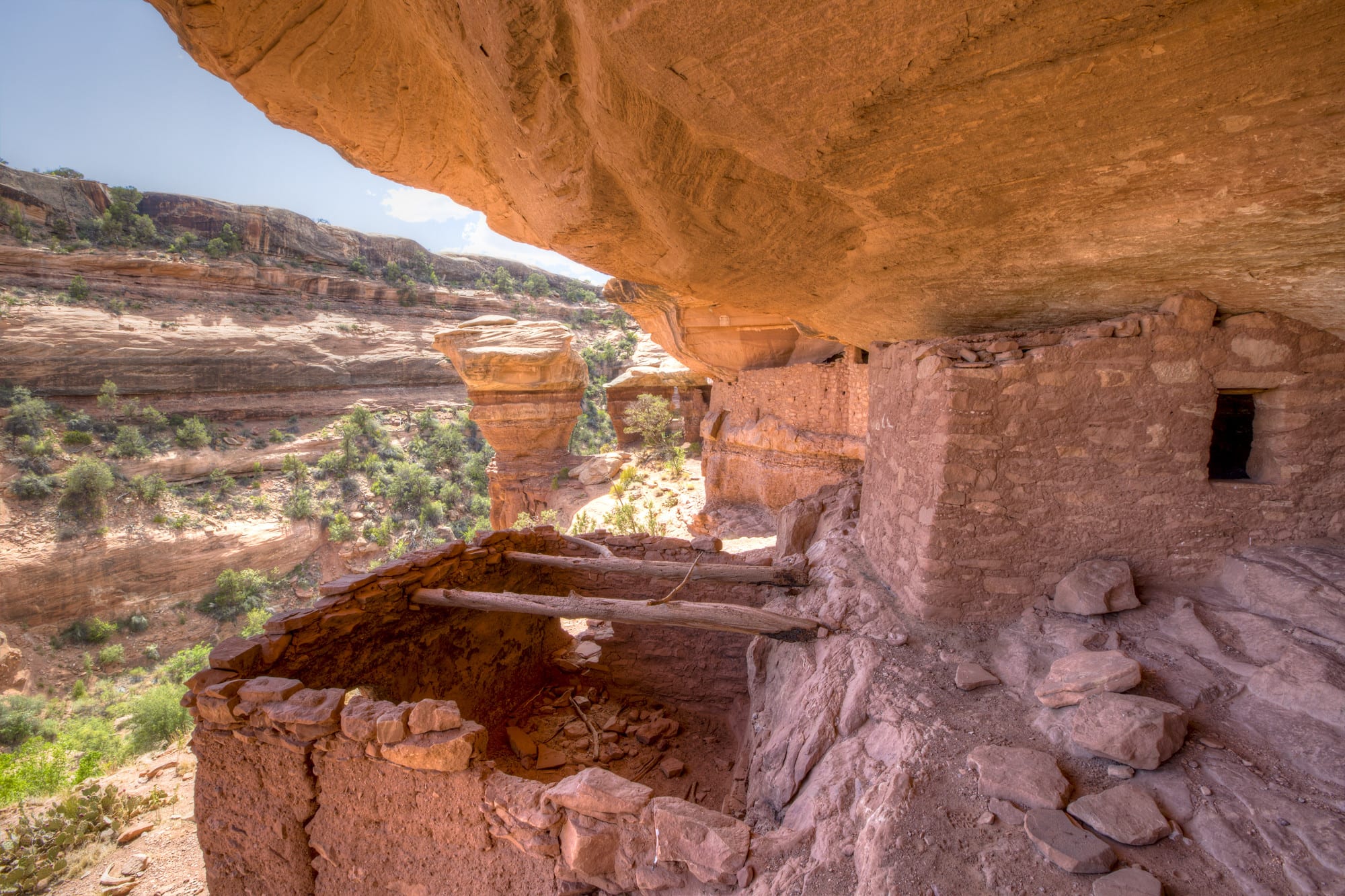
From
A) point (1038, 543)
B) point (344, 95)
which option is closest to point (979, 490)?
point (1038, 543)

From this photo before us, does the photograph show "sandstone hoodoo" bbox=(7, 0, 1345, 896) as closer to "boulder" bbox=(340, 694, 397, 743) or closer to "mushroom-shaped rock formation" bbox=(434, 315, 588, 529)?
"boulder" bbox=(340, 694, 397, 743)

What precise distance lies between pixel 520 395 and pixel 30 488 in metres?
14.9

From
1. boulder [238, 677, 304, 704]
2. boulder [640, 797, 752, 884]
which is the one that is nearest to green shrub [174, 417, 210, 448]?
boulder [238, 677, 304, 704]

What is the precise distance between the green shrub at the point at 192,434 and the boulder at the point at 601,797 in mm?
23711

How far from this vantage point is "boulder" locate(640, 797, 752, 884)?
5.91 ft

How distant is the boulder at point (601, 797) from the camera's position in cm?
209

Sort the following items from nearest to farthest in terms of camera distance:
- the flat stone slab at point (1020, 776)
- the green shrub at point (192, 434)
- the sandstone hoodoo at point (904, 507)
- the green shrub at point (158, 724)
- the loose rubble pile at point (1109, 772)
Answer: the loose rubble pile at point (1109, 772) → the sandstone hoodoo at point (904, 507) → the flat stone slab at point (1020, 776) → the green shrub at point (158, 724) → the green shrub at point (192, 434)

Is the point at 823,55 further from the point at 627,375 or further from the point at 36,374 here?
the point at 36,374

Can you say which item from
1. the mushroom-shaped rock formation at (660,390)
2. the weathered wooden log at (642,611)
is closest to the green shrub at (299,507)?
the mushroom-shaped rock formation at (660,390)

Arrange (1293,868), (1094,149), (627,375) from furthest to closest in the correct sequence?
1. (627,375)
2. (1094,149)
3. (1293,868)

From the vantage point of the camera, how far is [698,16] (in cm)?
A: 160

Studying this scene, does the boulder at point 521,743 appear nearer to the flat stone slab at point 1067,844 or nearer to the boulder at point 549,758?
the boulder at point 549,758

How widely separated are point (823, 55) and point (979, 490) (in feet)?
7.06

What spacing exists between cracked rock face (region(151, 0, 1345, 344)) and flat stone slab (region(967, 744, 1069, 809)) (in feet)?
6.99
